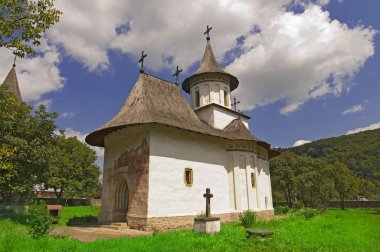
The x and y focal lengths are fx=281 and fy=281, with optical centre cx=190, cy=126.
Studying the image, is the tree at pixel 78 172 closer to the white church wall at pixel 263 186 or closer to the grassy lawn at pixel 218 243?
the white church wall at pixel 263 186

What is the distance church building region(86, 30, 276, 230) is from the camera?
13.4m

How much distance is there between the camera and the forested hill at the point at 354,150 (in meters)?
71.6

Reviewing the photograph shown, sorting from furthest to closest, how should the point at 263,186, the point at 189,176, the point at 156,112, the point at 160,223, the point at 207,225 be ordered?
1. the point at 263,186
2. the point at 189,176
3. the point at 156,112
4. the point at 160,223
5. the point at 207,225

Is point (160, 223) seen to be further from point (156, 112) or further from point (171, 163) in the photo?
point (156, 112)

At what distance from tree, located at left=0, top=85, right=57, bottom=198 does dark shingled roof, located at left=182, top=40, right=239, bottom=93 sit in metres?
10.7

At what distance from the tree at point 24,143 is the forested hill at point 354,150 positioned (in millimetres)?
61025

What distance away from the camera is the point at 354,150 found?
8319 cm

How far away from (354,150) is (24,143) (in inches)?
3527

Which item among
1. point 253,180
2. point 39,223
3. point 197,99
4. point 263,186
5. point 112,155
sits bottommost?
point 39,223

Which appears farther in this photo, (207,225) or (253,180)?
(253,180)

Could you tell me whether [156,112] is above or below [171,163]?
above

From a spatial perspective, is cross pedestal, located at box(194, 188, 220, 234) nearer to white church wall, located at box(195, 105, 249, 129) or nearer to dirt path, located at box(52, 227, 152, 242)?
dirt path, located at box(52, 227, 152, 242)

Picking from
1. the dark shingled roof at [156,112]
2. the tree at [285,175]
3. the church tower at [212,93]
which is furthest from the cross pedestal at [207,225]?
the tree at [285,175]

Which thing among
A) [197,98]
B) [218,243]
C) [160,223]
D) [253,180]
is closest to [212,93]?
[197,98]
